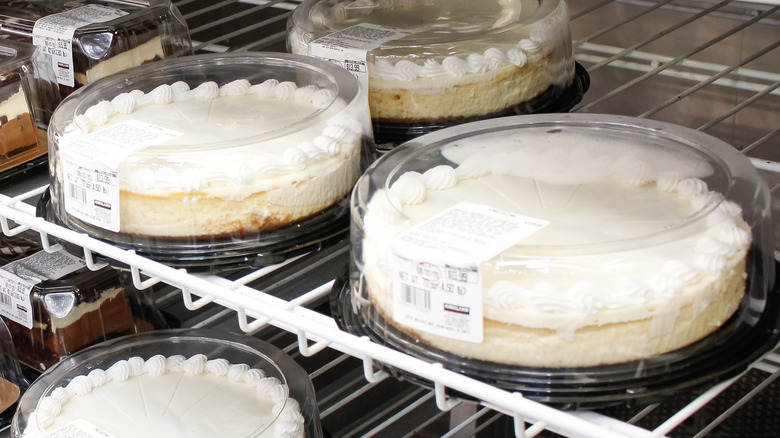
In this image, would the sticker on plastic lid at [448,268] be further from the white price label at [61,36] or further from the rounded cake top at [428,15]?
the white price label at [61,36]

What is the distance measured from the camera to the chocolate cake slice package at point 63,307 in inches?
63.5

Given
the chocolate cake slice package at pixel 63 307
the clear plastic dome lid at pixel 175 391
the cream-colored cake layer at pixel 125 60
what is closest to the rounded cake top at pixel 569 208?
the clear plastic dome lid at pixel 175 391

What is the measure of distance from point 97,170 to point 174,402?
49cm

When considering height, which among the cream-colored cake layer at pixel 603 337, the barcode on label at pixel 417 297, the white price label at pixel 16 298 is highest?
the barcode on label at pixel 417 297

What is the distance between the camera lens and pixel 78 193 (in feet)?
3.16

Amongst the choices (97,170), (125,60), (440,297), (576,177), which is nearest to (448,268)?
(440,297)

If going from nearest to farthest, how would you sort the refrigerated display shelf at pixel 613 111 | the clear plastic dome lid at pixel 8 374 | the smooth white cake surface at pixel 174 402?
1. the smooth white cake surface at pixel 174 402
2. the refrigerated display shelf at pixel 613 111
3. the clear plastic dome lid at pixel 8 374

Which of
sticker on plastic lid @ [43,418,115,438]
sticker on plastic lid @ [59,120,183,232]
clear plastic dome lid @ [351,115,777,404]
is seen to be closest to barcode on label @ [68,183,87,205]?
sticker on plastic lid @ [59,120,183,232]

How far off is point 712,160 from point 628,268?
0.75 ft

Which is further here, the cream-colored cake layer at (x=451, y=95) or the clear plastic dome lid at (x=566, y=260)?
the cream-colored cake layer at (x=451, y=95)

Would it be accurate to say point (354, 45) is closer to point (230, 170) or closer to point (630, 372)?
point (230, 170)

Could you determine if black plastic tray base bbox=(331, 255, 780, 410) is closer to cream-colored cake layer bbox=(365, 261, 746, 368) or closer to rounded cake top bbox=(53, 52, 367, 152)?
cream-colored cake layer bbox=(365, 261, 746, 368)

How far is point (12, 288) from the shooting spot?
1.63m

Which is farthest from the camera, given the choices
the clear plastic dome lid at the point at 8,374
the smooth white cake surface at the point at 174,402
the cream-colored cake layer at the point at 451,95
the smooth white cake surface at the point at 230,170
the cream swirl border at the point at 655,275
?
the clear plastic dome lid at the point at 8,374
